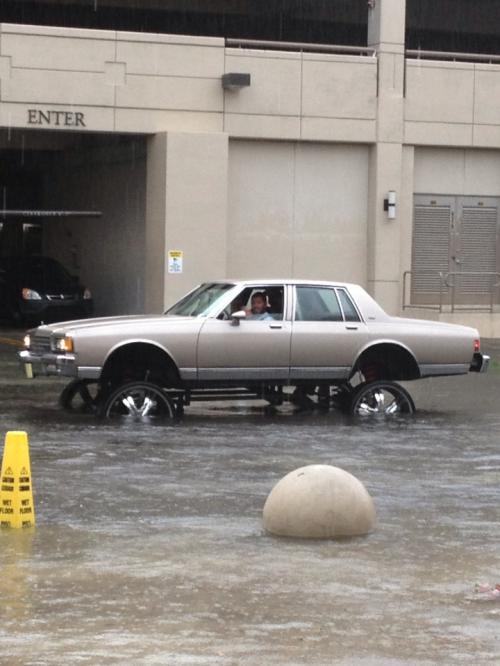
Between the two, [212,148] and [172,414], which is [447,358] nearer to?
[172,414]

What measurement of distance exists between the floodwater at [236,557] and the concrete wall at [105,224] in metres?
15.5

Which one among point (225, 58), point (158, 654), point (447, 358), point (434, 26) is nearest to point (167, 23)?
point (434, 26)

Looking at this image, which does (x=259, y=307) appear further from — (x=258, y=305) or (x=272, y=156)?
(x=272, y=156)

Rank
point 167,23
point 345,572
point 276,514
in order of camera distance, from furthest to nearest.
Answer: point 167,23, point 276,514, point 345,572

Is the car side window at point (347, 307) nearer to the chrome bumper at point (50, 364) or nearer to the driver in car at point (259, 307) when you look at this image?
the driver in car at point (259, 307)

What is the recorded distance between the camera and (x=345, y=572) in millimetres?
8430

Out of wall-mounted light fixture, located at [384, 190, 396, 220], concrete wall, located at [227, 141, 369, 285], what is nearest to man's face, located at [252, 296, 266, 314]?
concrete wall, located at [227, 141, 369, 285]

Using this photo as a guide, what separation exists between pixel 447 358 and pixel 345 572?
27.2 ft

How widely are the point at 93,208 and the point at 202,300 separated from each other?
683 inches

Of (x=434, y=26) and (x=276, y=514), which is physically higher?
(x=434, y=26)

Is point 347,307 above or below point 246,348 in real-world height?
above

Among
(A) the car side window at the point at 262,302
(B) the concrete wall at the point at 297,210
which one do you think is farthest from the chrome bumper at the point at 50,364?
(B) the concrete wall at the point at 297,210

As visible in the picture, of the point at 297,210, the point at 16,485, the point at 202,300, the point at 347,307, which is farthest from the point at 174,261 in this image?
the point at 16,485

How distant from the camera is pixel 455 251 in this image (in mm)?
31547
